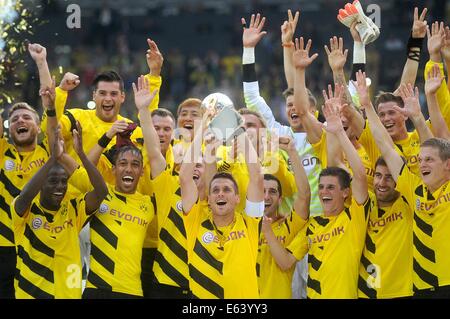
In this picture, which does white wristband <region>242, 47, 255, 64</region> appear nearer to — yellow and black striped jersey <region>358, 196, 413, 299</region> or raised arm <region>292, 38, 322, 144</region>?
raised arm <region>292, 38, 322, 144</region>

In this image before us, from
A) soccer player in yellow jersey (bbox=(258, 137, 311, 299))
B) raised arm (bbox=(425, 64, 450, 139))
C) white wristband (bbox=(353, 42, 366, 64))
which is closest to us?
raised arm (bbox=(425, 64, 450, 139))

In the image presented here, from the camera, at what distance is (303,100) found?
1030 centimetres

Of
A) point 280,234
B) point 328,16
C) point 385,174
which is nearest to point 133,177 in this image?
point 280,234

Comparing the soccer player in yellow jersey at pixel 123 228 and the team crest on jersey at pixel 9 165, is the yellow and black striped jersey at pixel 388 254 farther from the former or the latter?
the team crest on jersey at pixel 9 165

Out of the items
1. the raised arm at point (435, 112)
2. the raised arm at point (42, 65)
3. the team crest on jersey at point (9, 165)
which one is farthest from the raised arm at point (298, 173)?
the team crest on jersey at point (9, 165)

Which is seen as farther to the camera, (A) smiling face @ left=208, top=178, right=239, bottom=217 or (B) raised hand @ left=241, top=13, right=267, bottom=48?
(B) raised hand @ left=241, top=13, right=267, bottom=48

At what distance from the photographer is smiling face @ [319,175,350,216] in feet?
31.4

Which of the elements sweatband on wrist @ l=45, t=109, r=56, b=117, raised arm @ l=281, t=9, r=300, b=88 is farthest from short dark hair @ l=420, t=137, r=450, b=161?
sweatband on wrist @ l=45, t=109, r=56, b=117

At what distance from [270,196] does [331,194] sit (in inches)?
24.6

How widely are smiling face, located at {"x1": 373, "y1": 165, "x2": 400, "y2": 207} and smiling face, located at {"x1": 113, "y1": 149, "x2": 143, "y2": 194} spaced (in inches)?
79.5

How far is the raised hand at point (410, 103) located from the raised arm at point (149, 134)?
2.08 m

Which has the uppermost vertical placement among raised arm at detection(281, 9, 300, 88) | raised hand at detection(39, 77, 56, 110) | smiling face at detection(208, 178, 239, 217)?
raised arm at detection(281, 9, 300, 88)

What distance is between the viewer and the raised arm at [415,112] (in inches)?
375

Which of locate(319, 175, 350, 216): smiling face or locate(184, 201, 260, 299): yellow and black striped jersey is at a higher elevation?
locate(319, 175, 350, 216): smiling face
